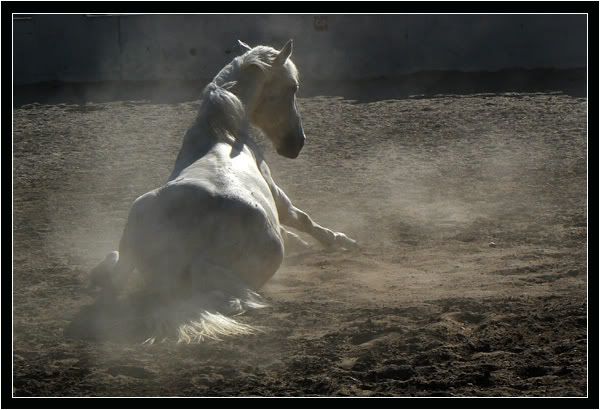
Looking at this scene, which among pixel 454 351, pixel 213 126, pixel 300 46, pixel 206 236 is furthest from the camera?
pixel 300 46

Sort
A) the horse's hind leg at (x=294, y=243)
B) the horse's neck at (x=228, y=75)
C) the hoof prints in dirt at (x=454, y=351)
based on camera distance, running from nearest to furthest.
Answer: the hoof prints in dirt at (x=454, y=351) < the horse's neck at (x=228, y=75) < the horse's hind leg at (x=294, y=243)

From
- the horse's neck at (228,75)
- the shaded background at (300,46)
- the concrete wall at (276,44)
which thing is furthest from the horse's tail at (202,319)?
the concrete wall at (276,44)

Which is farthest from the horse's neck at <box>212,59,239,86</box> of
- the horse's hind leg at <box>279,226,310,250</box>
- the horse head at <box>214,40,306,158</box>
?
the horse's hind leg at <box>279,226,310,250</box>

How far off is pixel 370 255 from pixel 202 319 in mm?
1934

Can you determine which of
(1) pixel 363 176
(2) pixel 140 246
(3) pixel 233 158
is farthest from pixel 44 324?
(1) pixel 363 176

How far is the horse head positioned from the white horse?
0.35 meters

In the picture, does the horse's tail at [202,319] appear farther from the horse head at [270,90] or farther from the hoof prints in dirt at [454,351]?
the horse head at [270,90]

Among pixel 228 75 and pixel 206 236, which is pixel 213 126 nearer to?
pixel 228 75

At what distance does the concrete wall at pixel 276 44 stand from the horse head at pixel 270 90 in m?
7.61

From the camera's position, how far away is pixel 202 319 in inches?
189

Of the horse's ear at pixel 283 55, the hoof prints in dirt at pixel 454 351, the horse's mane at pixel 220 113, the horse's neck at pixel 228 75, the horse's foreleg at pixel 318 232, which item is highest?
the horse's ear at pixel 283 55

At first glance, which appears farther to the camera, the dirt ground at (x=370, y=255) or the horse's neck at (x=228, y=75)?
the horse's neck at (x=228, y=75)

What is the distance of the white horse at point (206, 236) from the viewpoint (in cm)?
501

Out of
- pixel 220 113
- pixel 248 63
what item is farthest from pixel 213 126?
pixel 248 63
